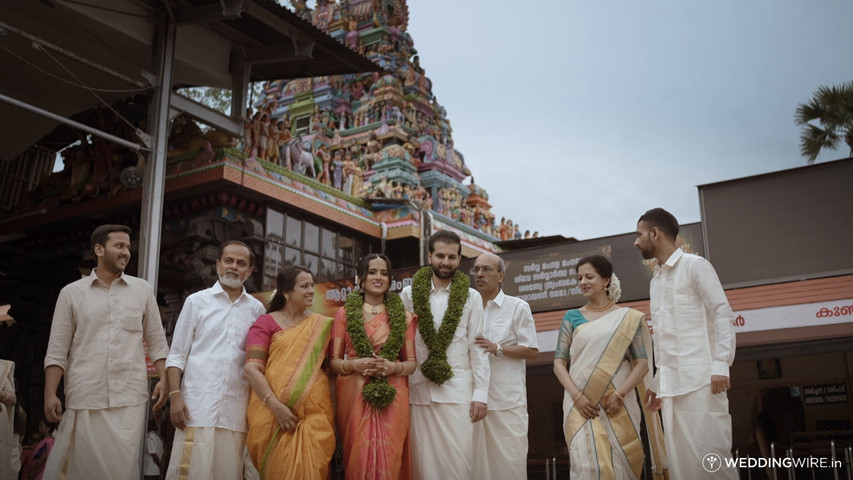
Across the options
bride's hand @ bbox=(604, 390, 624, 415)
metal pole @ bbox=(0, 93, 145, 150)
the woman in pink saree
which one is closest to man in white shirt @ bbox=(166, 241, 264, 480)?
the woman in pink saree

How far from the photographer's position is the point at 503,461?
5.11m

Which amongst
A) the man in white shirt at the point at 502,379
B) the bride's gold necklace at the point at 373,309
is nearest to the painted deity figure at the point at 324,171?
the man in white shirt at the point at 502,379

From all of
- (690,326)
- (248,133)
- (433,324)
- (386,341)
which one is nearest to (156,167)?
(248,133)

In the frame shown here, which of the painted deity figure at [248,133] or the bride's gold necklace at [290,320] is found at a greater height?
the painted deity figure at [248,133]

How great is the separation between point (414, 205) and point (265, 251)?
3491mm

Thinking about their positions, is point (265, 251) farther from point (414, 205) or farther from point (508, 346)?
point (508, 346)

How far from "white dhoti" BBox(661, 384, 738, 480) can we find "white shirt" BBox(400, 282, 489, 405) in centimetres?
115

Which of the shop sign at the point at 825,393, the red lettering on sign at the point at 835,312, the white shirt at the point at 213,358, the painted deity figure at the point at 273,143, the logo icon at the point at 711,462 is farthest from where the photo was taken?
the painted deity figure at the point at 273,143

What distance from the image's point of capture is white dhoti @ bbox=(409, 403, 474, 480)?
4664mm

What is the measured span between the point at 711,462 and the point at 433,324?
1799 millimetres

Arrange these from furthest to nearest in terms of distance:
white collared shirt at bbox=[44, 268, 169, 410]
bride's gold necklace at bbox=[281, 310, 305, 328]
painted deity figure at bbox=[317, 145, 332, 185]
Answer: painted deity figure at bbox=[317, 145, 332, 185] → bride's gold necklace at bbox=[281, 310, 305, 328] → white collared shirt at bbox=[44, 268, 169, 410]

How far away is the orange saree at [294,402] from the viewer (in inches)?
176

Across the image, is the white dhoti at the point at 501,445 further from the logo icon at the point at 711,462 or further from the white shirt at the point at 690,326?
the logo icon at the point at 711,462

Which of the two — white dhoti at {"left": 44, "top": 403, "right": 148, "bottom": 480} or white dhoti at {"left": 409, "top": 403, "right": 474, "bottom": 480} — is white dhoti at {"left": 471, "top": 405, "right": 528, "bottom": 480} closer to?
white dhoti at {"left": 409, "top": 403, "right": 474, "bottom": 480}
